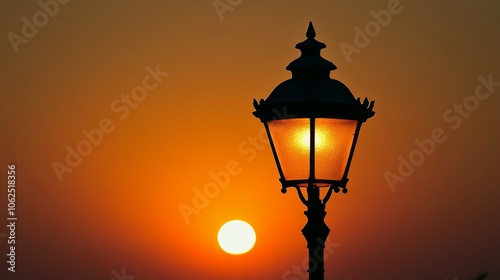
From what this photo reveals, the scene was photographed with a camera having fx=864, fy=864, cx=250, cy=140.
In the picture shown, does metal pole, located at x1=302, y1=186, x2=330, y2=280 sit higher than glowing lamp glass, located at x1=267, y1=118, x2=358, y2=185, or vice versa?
glowing lamp glass, located at x1=267, y1=118, x2=358, y2=185

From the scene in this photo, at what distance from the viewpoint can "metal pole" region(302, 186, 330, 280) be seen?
879 centimetres

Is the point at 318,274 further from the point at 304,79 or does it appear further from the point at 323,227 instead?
the point at 304,79

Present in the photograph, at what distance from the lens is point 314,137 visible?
8742mm

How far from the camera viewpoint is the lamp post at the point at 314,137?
878 cm

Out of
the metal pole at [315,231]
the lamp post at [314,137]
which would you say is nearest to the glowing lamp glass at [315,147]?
the lamp post at [314,137]

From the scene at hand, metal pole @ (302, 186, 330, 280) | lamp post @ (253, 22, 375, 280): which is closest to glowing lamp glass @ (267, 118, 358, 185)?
lamp post @ (253, 22, 375, 280)

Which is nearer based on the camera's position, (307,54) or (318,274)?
(318,274)

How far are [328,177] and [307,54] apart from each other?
1594mm

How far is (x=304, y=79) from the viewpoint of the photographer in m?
9.27

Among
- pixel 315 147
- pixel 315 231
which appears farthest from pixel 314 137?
pixel 315 231

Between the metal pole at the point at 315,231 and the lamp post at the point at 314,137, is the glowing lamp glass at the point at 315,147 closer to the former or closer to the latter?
the lamp post at the point at 314,137

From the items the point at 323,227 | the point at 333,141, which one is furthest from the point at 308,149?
the point at 323,227

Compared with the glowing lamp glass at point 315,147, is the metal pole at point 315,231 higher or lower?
lower

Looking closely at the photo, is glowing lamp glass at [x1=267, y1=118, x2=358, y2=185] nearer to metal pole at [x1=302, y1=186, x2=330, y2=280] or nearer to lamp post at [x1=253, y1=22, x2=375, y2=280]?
lamp post at [x1=253, y1=22, x2=375, y2=280]
